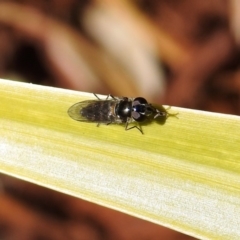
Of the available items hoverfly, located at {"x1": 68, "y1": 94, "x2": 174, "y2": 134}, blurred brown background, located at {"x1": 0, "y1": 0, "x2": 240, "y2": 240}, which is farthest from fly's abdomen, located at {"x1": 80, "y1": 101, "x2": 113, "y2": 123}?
blurred brown background, located at {"x1": 0, "y1": 0, "x2": 240, "y2": 240}

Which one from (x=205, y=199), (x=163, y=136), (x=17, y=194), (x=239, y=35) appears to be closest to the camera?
(x=205, y=199)

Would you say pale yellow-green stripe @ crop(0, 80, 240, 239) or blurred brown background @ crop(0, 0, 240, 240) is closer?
pale yellow-green stripe @ crop(0, 80, 240, 239)

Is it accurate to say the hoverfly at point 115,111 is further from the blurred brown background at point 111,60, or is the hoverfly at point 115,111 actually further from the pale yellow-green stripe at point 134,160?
the blurred brown background at point 111,60

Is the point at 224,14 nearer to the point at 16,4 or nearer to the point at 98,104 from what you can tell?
the point at 98,104

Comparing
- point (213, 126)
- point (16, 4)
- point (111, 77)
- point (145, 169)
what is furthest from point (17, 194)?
point (213, 126)

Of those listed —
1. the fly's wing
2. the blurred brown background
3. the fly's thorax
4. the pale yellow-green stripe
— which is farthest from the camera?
the blurred brown background

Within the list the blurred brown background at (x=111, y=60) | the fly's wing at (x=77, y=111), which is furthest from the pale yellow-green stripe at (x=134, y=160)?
the blurred brown background at (x=111, y=60)

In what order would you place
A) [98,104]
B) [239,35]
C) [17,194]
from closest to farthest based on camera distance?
[98,104] → [239,35] → [17,194]

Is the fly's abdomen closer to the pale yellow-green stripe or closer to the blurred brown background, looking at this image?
the pale yellow-green stripe
